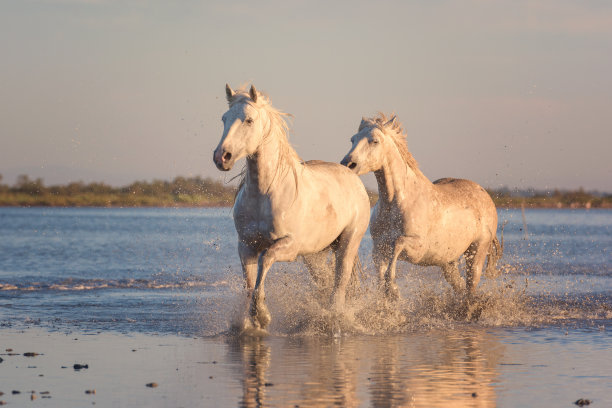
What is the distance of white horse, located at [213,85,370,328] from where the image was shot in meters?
8.48

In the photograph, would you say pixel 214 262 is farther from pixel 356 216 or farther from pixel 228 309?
pixel 356 216

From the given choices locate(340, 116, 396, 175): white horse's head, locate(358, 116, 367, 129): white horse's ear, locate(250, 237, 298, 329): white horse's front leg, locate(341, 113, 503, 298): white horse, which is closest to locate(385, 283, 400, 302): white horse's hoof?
locate(341, 113, 503, 298): white horse

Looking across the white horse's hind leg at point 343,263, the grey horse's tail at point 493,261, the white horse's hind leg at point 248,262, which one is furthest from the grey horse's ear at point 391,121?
the white horse's hind leg at point 248,262

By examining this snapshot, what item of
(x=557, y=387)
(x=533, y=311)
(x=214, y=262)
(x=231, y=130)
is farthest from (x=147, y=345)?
(x=214, y=262)

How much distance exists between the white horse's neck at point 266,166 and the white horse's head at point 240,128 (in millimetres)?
92

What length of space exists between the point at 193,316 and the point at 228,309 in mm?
449

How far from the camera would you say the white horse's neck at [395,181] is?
10.8m

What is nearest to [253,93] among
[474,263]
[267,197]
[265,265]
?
[267,197]

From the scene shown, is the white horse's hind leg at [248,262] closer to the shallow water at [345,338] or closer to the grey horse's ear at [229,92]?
the shallow water at [345,338]

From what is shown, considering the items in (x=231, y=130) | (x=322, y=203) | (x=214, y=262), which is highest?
(x=231, y=130)

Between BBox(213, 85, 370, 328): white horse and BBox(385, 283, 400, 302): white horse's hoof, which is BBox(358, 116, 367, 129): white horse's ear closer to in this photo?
BBox(213, 85, 370, 328): white horse

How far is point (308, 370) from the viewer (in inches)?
286

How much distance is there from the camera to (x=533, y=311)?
12.0m

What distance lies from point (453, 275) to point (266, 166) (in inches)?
166
